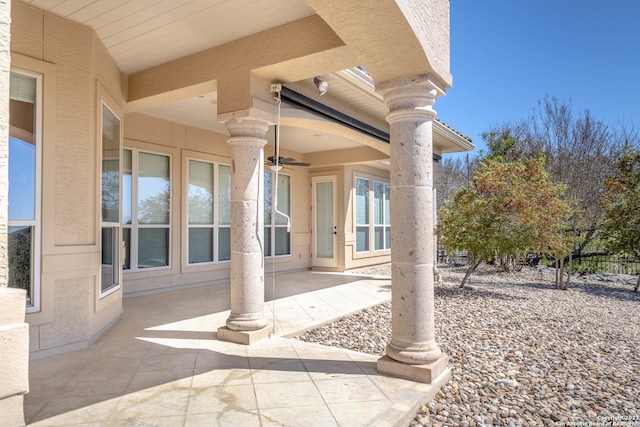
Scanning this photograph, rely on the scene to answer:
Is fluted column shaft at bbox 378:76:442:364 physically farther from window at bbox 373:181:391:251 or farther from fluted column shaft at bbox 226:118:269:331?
window at bbox 373:181:391:251

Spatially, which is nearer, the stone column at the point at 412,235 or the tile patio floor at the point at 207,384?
the tile patio floor at the point at 207,384

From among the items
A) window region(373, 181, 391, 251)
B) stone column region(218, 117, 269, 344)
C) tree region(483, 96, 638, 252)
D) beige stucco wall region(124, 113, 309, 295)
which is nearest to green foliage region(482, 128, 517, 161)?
Result: tree region(483, 96, 638, 252)

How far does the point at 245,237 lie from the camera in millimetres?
Answer: 3469

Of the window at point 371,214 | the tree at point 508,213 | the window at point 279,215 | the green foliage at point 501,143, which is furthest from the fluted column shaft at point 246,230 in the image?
the green foliage at point 501,143

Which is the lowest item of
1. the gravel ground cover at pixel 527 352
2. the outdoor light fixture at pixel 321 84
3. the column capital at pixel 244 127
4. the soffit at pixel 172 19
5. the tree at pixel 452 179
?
the gravel ground cover at pixel 527 352

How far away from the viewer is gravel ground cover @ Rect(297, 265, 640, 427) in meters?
2.44

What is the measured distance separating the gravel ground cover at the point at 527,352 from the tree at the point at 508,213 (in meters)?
0.87

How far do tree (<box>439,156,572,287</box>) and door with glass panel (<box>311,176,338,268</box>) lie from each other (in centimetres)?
319

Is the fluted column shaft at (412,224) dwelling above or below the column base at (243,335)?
above

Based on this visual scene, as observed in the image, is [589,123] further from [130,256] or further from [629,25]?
[130,256]

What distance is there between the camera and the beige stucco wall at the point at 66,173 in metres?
3.11

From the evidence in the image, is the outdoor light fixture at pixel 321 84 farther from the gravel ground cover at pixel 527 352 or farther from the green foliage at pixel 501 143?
the green foliage at pixel 501 143

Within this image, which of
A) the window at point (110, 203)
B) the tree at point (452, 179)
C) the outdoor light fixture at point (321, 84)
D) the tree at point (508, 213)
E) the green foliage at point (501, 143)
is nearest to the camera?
the window at point (110, 203)

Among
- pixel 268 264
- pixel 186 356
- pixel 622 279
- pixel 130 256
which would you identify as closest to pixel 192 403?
pixel 186 356
